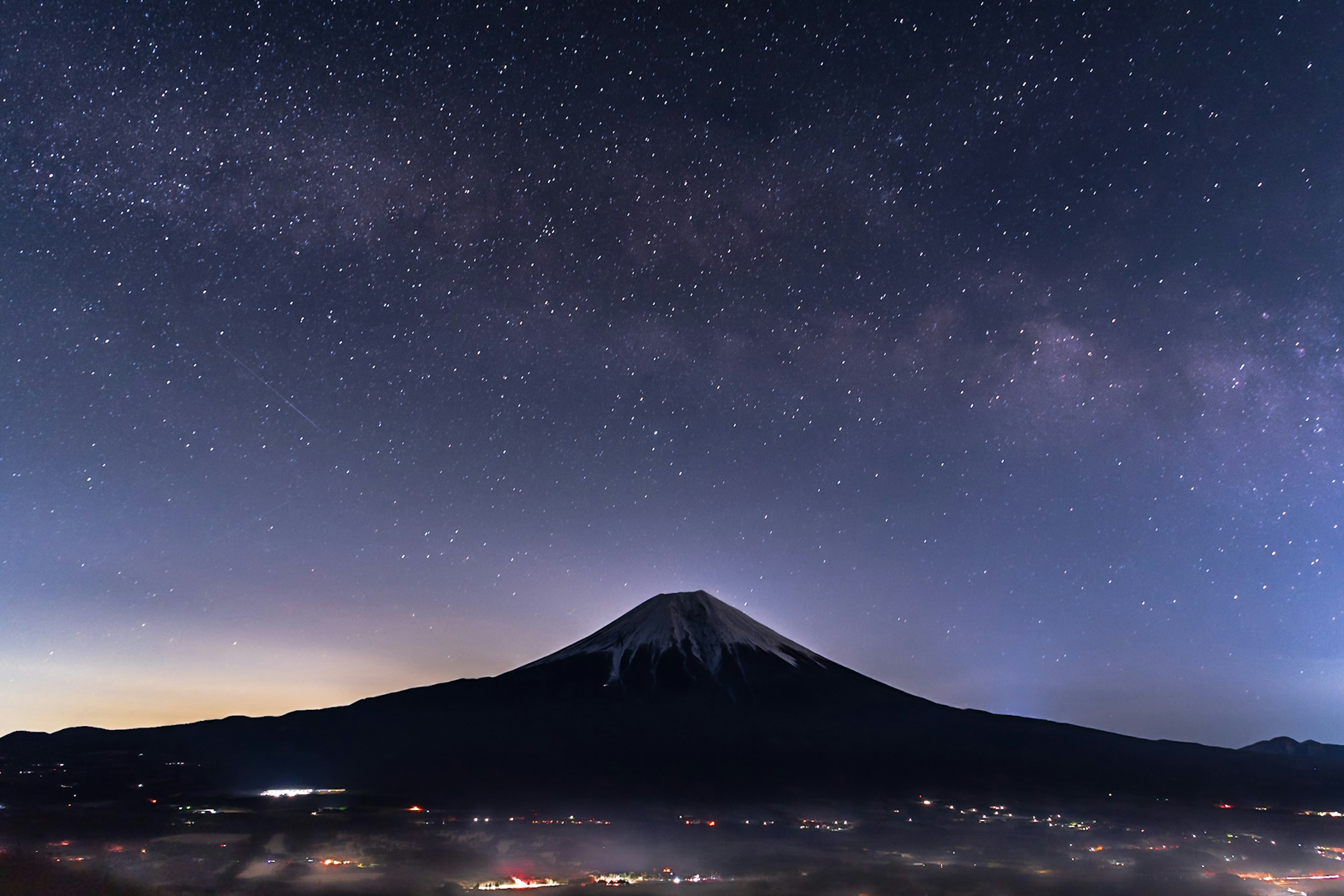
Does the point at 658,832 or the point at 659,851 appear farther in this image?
the point at 658,832

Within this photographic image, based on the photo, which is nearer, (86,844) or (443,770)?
(86,844)

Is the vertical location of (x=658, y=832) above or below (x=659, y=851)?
above

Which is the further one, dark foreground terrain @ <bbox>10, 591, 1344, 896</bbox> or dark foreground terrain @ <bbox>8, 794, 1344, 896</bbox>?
dark foreground terrain @ <bbox>10, 591, 1344, 896</bbox>

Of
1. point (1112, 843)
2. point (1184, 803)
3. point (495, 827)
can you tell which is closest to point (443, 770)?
point (495, 827)

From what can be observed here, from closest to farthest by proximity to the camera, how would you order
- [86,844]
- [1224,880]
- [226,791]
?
[1224,880] → [86,844] → [226,791]

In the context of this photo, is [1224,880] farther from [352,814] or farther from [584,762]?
[584,762]

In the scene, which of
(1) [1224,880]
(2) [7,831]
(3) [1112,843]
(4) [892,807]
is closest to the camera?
(1) [1224,880]

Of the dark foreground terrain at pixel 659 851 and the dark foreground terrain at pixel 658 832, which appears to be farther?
the dark foreground terrain at pixel 658 832
